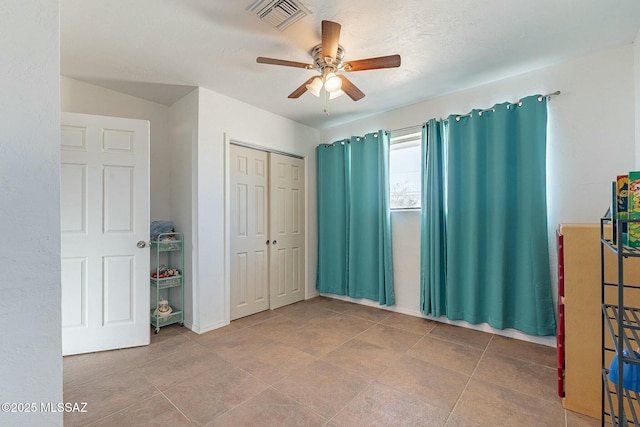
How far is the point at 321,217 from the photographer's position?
407 centimetres

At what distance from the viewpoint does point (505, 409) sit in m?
1.66

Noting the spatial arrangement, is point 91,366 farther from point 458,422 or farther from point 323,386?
point 458,422

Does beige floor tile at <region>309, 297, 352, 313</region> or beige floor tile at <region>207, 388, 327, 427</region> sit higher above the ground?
beige floor tile at <region>207, 388, 327, 427</region>

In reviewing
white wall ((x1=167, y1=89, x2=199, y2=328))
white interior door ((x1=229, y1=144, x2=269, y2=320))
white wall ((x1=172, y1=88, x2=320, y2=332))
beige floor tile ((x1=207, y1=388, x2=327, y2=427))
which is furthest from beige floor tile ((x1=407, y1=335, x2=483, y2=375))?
white wall ((x1=167, y1=89, x2=199, y2=328))

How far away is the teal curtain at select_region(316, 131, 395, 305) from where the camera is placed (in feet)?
11.1

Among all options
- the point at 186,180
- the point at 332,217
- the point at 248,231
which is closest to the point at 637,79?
the point at 332,217

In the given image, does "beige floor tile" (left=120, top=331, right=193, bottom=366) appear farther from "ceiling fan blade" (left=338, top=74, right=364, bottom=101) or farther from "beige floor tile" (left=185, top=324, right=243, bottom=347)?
"ceiling fan blade" (left=338, top=74, right=364, bottom=101)

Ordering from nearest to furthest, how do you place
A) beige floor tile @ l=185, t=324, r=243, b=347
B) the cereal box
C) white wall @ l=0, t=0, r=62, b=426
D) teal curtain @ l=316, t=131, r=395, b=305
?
white wall @ l=0, t=0, r=62, b=426
the cereal box
beige floor tile @ l=185, t=324, r=243, b=347
teal curtain @ l=316, t=131, r=395, b=305

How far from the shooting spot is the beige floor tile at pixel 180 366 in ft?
6.48

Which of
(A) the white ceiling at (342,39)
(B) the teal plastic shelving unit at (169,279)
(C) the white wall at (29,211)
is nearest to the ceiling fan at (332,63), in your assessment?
(A) the white ceiling at (342,39)

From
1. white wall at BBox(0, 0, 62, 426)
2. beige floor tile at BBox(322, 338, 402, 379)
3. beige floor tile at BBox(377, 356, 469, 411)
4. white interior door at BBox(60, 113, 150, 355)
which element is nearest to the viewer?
white wall at BBox(0, 0, 62, 426)

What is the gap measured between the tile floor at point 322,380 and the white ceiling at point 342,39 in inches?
100

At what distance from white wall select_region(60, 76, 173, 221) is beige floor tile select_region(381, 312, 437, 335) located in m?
2.95

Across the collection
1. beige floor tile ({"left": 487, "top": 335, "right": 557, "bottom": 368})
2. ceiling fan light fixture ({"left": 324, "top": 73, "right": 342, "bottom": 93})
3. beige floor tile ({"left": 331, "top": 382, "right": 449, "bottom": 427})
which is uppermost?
ceiling fan light fixture ({"left": 324, "top": 73, "right": 342, "bottom": 93})
